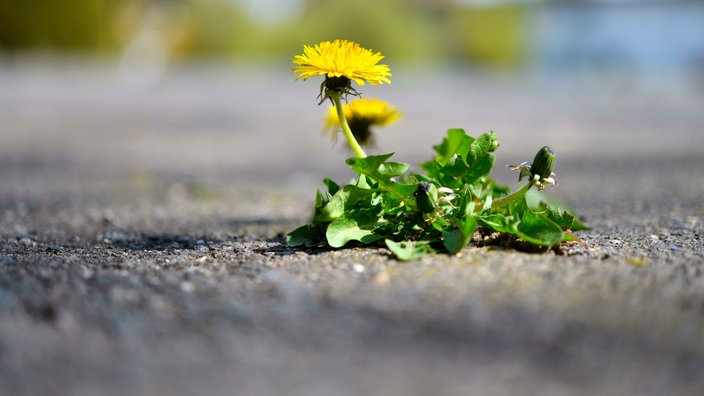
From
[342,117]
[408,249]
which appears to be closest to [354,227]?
[408,249]

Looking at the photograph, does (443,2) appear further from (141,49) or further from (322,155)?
(322,155)

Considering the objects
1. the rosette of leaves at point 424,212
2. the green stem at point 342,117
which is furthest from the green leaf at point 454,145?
the green stem at point 342,117

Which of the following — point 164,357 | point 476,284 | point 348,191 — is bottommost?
point 164,357

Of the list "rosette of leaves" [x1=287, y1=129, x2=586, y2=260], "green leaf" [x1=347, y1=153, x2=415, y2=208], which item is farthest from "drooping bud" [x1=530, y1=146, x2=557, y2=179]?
"green leaf" [x1=347, y1=153, x2=415, y2=208]

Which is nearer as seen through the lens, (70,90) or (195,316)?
(195,316)

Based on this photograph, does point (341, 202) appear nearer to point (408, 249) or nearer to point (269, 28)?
point (408, 249)

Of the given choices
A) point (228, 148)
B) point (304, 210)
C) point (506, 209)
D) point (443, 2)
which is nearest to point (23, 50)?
point (228, 148)

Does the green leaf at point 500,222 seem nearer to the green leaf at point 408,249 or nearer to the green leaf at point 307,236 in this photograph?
the green leaf at point 408,249
